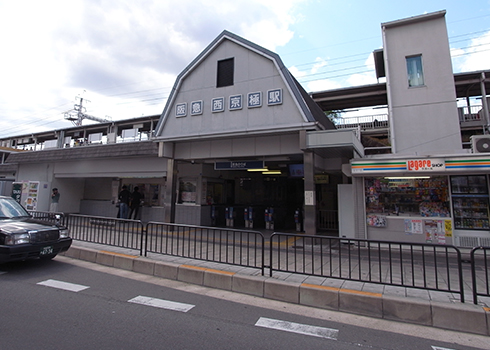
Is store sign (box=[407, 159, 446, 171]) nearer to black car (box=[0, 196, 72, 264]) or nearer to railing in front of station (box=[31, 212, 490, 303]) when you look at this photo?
railing in front of station (box=[31, 212, 490, 303])

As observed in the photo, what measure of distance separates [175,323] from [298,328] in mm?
1786

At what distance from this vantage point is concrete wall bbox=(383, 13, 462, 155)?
42.7 ft

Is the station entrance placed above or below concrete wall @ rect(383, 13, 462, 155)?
below

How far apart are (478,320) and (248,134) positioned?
818cm

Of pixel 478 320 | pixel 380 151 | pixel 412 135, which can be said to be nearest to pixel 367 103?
pixel 380 151

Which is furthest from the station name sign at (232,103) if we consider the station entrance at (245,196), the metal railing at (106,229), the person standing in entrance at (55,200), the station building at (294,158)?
the person standing in entrance at (55,200)

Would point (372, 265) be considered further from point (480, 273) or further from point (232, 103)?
point (232, 103)

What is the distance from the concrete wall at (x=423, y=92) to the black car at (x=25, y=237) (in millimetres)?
14314

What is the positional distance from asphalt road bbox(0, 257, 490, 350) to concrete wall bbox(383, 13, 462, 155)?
11.5 metres

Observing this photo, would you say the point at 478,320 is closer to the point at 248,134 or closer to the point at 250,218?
the point at 248,134

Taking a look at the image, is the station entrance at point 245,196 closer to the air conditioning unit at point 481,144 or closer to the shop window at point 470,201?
the shop window at point 470,201

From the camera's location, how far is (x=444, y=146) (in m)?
12.9

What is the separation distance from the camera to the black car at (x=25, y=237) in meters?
6.07

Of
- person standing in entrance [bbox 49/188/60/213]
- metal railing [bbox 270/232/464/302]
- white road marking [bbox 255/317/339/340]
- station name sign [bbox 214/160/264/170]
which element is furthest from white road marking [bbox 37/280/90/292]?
person standing in entrance [bbox 49/188/60/213]
